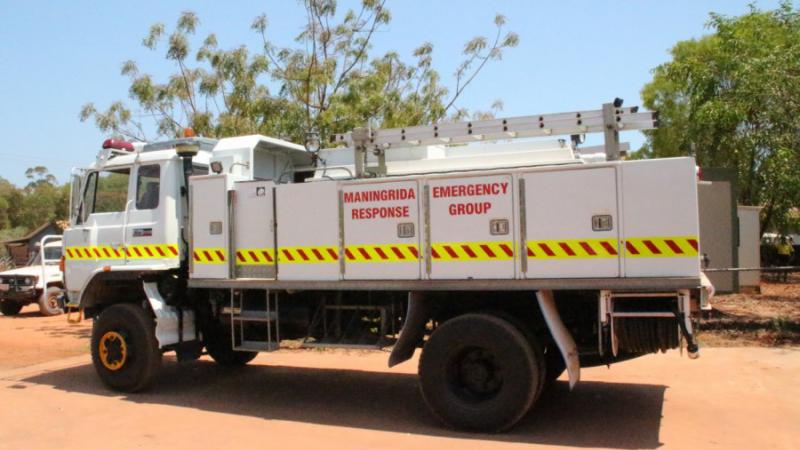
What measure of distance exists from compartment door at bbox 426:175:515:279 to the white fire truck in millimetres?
18

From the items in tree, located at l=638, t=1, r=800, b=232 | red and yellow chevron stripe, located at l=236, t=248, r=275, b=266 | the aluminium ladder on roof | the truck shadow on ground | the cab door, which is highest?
tree, located at l=638, t=1, r=800, b=232

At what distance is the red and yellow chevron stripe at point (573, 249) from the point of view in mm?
6047

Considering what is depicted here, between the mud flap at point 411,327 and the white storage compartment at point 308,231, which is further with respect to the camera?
the white storage compartment at point 308,231

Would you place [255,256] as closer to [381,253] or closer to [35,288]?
[381,253]

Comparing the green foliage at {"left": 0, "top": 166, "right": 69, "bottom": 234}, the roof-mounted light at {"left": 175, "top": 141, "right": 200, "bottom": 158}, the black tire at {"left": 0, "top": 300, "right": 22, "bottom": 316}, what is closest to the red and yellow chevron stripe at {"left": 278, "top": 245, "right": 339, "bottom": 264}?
the roof-mounted light at {"left": 175, "top": 141, "right": 200, "bottom": 158}

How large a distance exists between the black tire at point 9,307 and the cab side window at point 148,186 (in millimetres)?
13568

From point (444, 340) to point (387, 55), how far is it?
457 inches

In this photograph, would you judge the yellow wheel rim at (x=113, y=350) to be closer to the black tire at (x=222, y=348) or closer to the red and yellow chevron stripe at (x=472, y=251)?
the black tire at (x=222, y=348)

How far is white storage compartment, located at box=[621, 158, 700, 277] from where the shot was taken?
5.80 metres

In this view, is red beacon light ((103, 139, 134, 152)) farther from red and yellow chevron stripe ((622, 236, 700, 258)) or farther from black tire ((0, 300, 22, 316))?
black tire ((0, 300, 22, 316))

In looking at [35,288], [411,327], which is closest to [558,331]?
[411,327]

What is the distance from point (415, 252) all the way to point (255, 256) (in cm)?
192

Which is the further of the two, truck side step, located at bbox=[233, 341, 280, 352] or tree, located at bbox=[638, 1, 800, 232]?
tree, located at bbox=[638, 1, 800, 232]

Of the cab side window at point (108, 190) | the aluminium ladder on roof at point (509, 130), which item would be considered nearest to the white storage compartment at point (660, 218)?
the aluminium ladder on roof at point (509, 130)
